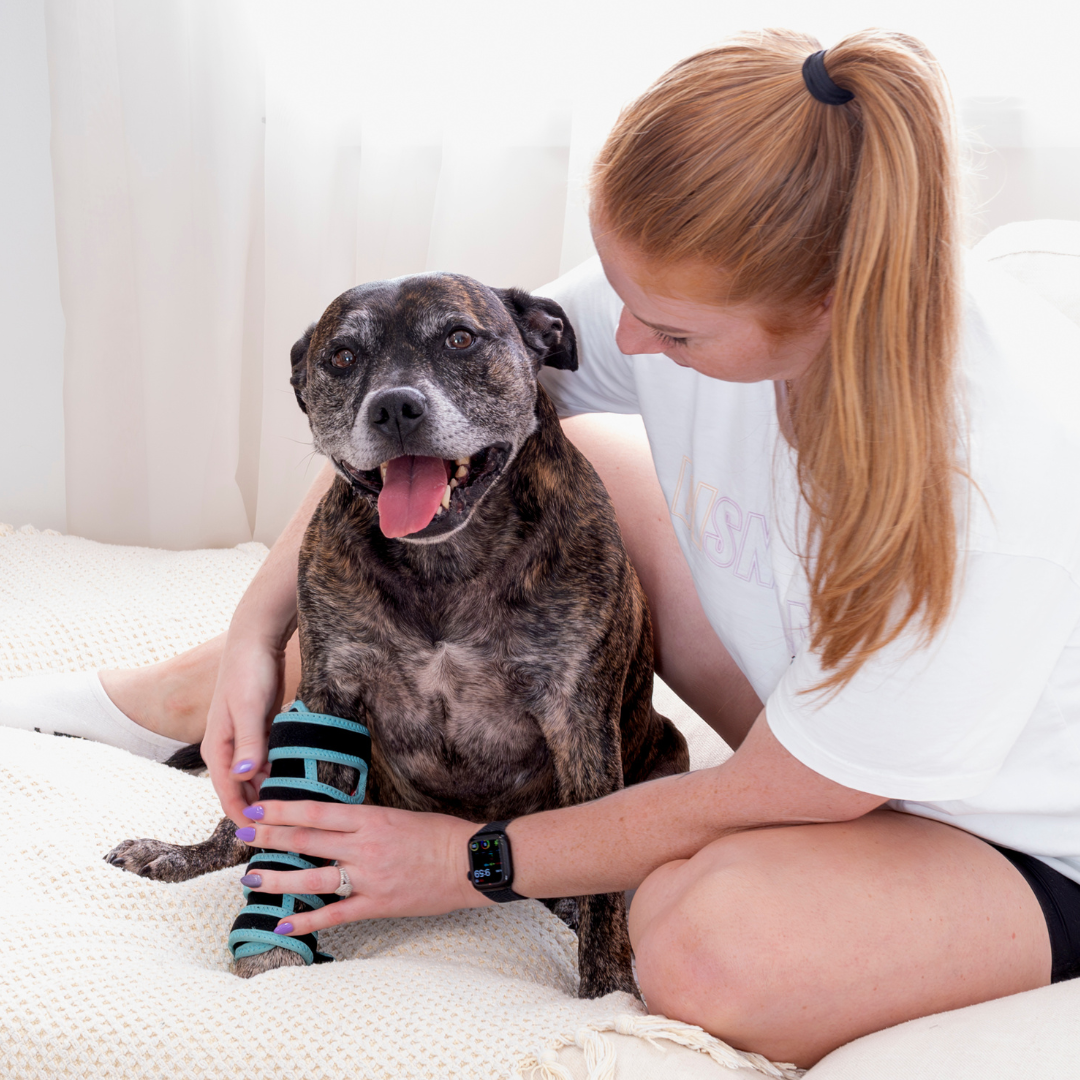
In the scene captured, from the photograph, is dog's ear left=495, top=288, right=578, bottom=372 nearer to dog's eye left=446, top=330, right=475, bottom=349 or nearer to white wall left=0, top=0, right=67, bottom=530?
dog's eye left=446, top=330, right=475, bottom=349

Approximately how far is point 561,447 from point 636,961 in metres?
0.70

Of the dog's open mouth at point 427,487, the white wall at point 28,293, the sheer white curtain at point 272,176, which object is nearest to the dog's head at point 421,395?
the dog's open mouth at point 427,487

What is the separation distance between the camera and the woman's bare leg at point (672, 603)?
5.94ft

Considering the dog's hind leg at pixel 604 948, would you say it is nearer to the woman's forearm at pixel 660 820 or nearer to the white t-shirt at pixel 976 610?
the woman's forearm at pixel 660 820

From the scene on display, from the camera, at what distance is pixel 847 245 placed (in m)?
0.94

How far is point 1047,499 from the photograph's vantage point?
982mm

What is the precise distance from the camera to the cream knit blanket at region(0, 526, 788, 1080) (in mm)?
1063

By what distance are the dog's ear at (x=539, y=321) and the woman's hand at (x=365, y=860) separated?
2.29 feet

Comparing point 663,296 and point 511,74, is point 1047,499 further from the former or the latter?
Answer: point 511,74

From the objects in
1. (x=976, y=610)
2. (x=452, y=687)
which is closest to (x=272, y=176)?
(x=452, y=687)

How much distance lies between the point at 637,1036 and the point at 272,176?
7.78ft

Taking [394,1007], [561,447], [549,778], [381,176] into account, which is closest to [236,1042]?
[394,1007]

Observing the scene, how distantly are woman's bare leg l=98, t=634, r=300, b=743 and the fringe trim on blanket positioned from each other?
99 centimetres

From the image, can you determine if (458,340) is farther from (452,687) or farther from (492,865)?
(492,865)
